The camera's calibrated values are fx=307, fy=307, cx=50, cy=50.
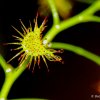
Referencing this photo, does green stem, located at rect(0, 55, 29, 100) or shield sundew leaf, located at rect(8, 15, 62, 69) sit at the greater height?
shield sundew leaf, located at rect(8, 15, 62, 69)

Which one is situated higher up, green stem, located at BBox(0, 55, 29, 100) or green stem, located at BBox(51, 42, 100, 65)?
green stem, located at BBox(51, 42, 100, 65)

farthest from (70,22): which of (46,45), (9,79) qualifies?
(9,79)

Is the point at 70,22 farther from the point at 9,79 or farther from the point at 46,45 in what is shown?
the point at 9,79

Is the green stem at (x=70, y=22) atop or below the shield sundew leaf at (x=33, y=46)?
atop

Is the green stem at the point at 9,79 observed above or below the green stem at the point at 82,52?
below

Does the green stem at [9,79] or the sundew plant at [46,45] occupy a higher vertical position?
the sundew plant at [46,45]

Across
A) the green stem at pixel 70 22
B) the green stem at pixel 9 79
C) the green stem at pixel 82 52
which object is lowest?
the green stem at pixel 9 79

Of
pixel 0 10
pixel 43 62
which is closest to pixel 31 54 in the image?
pixel 43 62

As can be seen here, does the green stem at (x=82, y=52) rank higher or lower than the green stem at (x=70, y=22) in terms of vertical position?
lower

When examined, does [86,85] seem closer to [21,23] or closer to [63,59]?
[63,59]

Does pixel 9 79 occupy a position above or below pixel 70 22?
below

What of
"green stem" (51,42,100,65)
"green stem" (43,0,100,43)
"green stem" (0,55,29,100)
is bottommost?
"green stem" (0,55,29,100)
